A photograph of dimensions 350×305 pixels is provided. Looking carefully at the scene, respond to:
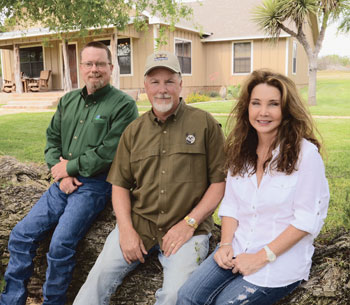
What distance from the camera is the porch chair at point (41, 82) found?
65.2 ft

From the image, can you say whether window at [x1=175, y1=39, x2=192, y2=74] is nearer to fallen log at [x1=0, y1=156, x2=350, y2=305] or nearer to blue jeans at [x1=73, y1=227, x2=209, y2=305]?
fallen log at [x1=0, y1=156, x2=350, y2=305]

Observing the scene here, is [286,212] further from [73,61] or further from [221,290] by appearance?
[73,61]

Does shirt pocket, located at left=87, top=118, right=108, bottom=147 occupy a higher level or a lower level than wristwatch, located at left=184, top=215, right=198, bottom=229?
higher

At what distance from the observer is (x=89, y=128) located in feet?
10.7

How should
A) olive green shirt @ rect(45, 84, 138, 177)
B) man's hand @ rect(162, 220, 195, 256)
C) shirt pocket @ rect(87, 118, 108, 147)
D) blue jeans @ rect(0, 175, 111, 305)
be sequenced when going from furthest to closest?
shirt pocket @ rect(87, 118, 108, 147) < olive green shirt @ rect(45, 84, 138, 177) < blue jeans @ rect(0, 175, 111, 305) < man's hand @ rect(162, 220, 195, 256)

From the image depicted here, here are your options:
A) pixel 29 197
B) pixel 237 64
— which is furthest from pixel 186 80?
pixel 29 197

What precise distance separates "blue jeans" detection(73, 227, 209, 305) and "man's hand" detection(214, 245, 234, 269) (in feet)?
0.75

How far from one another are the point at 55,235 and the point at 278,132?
1.77m

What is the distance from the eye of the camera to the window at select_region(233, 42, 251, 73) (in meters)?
23.1

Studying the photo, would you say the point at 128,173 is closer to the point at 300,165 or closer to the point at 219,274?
the point at 219,274

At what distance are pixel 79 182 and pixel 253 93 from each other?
1.63 meters

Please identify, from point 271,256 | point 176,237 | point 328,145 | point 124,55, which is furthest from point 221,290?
point 124,55

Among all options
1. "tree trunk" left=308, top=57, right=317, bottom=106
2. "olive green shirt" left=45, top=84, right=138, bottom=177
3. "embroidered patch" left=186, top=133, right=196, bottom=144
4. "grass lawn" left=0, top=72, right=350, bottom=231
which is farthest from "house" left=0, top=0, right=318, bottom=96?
"embroidered patch" left=186, top=133, right=196, bottom=144

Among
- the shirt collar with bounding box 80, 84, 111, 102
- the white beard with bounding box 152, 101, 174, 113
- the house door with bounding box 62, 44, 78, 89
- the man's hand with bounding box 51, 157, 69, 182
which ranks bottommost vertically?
the man's hand with bounding box 51, 157, 69, 182
